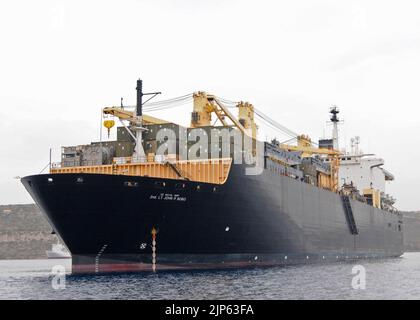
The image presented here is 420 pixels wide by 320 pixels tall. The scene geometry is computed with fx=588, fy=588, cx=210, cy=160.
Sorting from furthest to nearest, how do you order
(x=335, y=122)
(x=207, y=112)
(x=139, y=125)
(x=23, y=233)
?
(x=23, y=233) → (x=335, y=122) → (x=207, y=112) → (x=139, y=125)

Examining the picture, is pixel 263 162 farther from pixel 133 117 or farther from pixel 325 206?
pixel 325 206

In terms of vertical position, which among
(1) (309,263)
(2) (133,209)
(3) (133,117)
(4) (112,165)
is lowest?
(1) (309,263)

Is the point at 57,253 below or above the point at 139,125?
below

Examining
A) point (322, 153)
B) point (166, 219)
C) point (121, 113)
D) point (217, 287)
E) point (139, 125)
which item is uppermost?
point (121, 113)

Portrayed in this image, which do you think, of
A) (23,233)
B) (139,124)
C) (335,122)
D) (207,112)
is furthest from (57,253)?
(139,124)

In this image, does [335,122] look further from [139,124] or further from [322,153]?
[139,124]

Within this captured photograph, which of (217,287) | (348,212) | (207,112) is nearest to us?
(217,287)

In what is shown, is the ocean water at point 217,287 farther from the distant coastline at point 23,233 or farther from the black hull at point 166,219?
the distant coastline at point 23,233

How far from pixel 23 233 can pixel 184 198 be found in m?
112

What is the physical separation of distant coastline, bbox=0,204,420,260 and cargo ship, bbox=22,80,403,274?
96.0 metres

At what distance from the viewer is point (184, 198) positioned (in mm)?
37625
